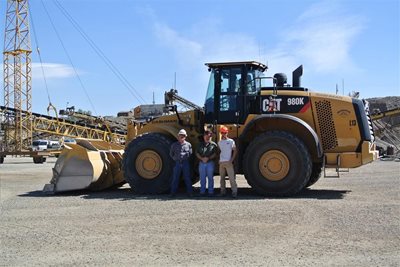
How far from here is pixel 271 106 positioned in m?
11.5

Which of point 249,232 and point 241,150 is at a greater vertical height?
point 241,150

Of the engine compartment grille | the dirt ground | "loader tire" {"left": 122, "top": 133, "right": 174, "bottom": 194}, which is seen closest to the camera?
the dirt ground

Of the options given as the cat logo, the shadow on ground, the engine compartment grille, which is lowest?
the shadow on ground

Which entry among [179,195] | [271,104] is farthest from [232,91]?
[179,195]

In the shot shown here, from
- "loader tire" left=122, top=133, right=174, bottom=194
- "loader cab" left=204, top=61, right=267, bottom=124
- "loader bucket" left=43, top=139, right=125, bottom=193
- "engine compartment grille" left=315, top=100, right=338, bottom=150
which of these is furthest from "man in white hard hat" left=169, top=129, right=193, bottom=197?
"engine compartment grille" left=315, top=100, right=338, bottom=150

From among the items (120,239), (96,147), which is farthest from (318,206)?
(96,147)

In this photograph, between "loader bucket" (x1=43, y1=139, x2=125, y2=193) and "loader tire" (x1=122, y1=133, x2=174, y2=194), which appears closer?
"loader tire" (x1=122, y1=133, x2=174, y2=194)

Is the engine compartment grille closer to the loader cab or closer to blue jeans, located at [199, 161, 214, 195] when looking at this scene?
the loader cab

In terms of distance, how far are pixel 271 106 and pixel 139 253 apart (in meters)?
6.27

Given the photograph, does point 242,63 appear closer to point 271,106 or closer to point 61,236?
point 271,106

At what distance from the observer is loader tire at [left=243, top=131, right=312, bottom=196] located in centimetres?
1065

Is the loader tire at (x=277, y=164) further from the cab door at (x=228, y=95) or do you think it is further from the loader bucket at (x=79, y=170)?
the loader bucket at (x=79, y=170)

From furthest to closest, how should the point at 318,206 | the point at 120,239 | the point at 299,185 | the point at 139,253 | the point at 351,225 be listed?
the point at 299,185 → the point at 318,206 → the point at 351,225 → the point at 120,239 → the point at 139,253

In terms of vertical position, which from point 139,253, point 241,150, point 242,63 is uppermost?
point 242,63
